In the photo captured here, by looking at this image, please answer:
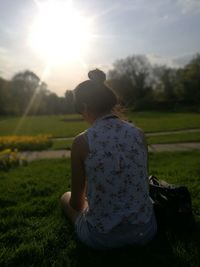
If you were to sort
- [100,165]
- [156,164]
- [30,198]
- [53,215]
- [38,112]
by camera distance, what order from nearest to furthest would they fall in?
[100,165]
[53,215]
[30,198]
[156,164]
[38,112]

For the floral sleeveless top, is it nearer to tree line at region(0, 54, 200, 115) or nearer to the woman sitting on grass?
the woman sitting on grass

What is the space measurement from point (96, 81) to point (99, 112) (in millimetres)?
283

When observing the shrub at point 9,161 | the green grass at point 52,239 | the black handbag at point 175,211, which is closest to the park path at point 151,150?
the shrub at point 9,161

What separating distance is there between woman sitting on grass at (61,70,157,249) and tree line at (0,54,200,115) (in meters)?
61.9

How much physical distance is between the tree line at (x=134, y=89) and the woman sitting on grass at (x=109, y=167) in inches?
2435

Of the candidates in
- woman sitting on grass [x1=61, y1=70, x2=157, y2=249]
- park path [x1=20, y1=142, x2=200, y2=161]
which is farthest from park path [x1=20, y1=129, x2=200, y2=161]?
woman sitting on grass [x1=61, y1=70, x2=157, y2=249]

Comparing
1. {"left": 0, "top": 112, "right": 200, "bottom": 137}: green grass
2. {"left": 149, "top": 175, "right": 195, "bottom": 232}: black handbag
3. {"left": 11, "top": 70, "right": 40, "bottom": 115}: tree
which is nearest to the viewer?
{"left": 149, "top": 175, "right": 195, "bottom": 232}: black handbag

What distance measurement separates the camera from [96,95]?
3191mm

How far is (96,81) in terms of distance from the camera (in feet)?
10.6

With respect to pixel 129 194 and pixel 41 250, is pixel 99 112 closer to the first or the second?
pixel 129 194

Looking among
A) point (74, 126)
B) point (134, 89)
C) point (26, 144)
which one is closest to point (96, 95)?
point (26, 144)

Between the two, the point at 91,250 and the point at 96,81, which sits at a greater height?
the point at 96,81

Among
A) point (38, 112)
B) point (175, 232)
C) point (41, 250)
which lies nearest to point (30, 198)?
point (41, 250)

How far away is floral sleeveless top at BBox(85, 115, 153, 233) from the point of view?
317 centimetres
